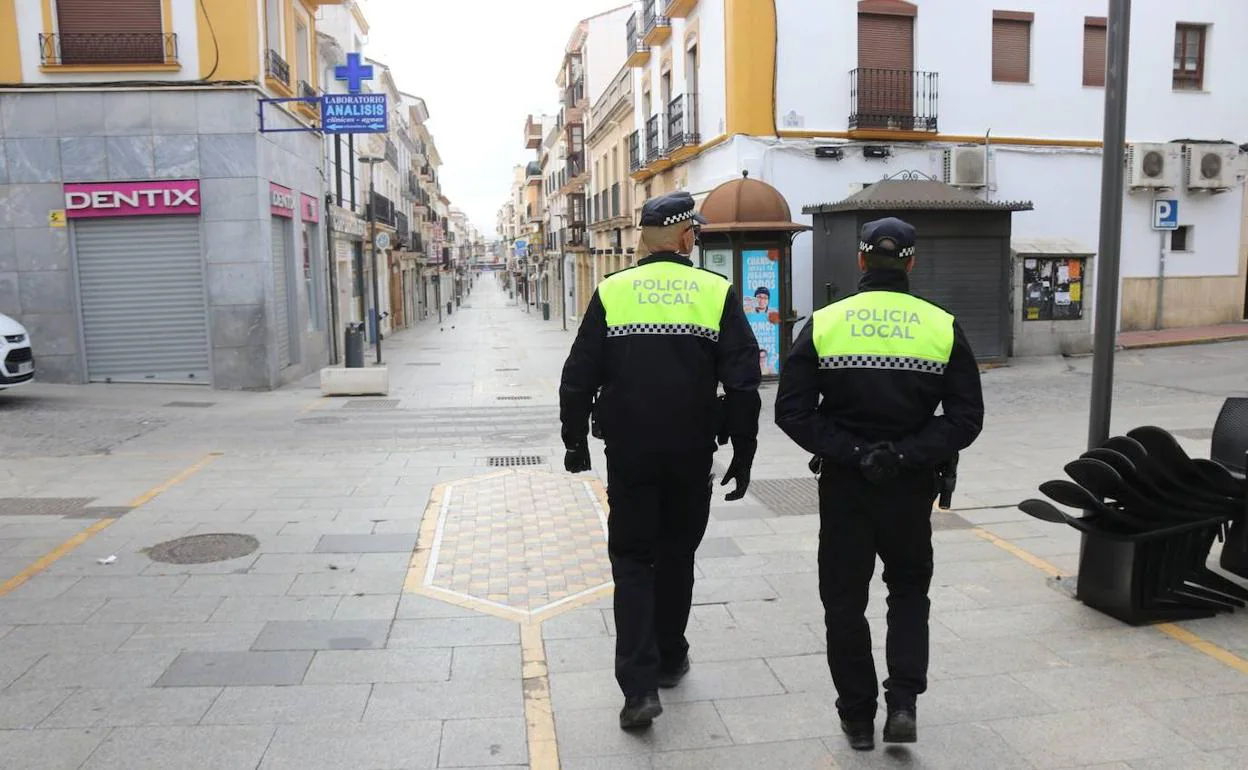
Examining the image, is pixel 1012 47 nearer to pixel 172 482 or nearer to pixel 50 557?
pixel 172 482

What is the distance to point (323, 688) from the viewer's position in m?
4.13

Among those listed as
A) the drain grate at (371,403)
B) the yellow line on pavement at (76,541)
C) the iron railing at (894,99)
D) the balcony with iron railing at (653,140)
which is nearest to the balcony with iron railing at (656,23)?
the balcony with iron railing at (653,140)

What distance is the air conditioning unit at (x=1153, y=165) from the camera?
61.6 feet

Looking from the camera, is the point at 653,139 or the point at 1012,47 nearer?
the point at 1012,47

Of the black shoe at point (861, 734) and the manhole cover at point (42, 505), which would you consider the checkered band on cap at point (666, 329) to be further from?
the manhole cover at point (42, 505)

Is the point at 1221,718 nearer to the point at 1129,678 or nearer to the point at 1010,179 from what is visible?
the point at 1129,678

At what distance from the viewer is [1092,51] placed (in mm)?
18969

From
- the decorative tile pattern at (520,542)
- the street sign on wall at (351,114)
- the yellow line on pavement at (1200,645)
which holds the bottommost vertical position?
the decorative tile pattern at (520,542)

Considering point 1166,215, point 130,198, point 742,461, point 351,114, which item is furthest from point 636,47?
point 742,461

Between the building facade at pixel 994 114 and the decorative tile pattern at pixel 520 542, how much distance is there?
377 inches

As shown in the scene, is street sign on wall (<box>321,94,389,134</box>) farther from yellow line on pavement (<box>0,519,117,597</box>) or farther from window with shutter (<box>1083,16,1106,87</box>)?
window with shutter (<box>1083,16,1106,87</box>)

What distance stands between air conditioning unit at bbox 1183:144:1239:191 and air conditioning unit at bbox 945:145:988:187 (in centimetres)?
452

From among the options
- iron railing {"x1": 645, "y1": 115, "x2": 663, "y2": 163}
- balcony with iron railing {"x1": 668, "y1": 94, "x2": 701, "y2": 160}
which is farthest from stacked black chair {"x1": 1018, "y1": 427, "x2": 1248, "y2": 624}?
iron railing {"x1": 645, "y1": 115, "x2": 663, "y2": 163}

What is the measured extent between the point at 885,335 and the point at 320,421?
9928 mm
